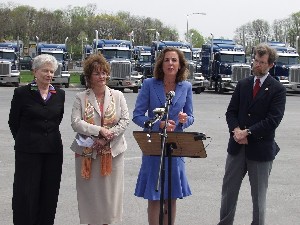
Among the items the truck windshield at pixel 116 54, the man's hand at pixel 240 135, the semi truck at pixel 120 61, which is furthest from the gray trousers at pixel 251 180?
the truck windshield at pixel 116 54

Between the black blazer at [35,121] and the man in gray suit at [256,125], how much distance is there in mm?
1627

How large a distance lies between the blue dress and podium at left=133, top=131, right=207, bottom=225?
34cm

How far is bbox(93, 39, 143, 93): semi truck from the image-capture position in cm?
4472

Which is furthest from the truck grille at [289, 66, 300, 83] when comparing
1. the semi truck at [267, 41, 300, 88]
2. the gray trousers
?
the gray trousers

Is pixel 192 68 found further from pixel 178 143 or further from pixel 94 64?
pixel 178 143

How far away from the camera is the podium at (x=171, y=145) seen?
5.81 m

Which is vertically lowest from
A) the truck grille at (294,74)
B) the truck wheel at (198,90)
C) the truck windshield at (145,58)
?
the truck wheel at (198,90)

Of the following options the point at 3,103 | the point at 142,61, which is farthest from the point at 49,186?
the point at 142,61

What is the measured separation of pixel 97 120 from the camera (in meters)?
6.57

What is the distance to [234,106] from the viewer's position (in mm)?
6719

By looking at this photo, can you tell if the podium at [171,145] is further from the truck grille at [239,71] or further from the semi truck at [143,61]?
the semi truck at [143,61]

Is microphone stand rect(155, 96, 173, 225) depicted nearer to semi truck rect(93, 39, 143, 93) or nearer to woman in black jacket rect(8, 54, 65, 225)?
woman in black jacket rect(8, 54, 65, 225)

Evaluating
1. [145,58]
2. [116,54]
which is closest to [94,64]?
[116,54]

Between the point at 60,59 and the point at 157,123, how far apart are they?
140ft
